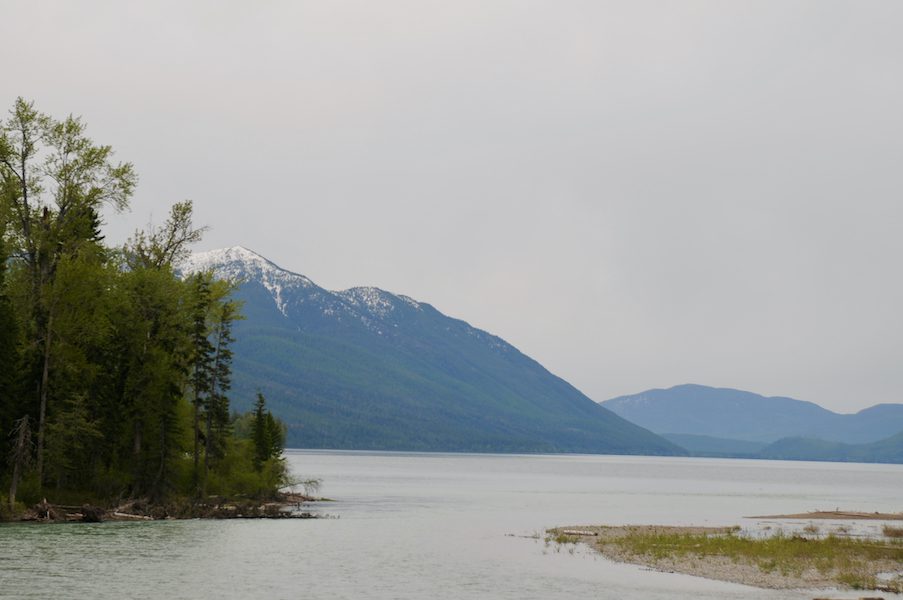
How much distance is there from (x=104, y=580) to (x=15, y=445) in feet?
86.5

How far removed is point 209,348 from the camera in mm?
82812

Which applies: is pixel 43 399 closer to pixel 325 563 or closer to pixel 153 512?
pixel 153 512

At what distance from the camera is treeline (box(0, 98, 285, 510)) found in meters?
66.8

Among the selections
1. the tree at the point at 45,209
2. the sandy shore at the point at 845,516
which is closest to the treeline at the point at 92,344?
the tree at the point at 45,209

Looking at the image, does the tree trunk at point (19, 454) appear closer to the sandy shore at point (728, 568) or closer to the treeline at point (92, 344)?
the treeline at point (92, 344)

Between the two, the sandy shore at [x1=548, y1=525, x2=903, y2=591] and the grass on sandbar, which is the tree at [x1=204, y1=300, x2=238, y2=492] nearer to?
the sandy shore at [x1=548, y1=525, x2=903, y2=591]

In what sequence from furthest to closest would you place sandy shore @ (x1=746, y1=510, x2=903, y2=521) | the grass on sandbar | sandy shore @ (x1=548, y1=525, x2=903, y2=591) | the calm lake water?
sandy shore @ (x1=746, y1=510, x2=903, y2=521)
the grass on sandbar
sandy shore @ (x1=548, y1=525, x2=903, y2=591)
the calm lake water

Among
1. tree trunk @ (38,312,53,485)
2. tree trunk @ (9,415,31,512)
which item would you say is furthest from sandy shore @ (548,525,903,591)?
tree trunk @ (9,415,31,512)

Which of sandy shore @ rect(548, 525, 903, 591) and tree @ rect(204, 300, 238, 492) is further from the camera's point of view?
tree @ rect(204, 300, 238, 492)

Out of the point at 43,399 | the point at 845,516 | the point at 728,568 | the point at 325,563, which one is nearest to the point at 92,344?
the point at 43,399

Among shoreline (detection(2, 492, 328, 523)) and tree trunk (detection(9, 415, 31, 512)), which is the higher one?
tree trunk (detection(9, 415, 31, 512))

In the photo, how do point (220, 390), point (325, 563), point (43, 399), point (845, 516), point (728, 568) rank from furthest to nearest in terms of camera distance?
1. point (845, 516)
2. point (220, 390)
3. point (43, 399)
4. point (325, 563)
5. point (728, 568)

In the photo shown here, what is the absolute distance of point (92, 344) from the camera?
7244cm

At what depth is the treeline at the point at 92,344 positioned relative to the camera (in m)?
66.8
